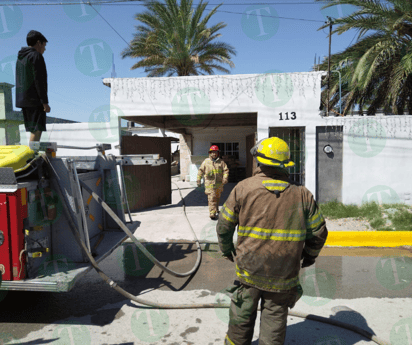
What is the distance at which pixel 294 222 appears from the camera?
2436mm

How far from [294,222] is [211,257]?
3.38 m

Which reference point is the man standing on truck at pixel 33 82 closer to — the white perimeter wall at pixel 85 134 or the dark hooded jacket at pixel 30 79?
the dark hooded jacket at pixel 30 79

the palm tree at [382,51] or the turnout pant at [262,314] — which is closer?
the turnout pant at [262,314]

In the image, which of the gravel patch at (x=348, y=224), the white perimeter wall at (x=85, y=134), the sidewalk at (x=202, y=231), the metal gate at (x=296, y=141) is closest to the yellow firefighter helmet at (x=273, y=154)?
the sidewalk at (x=202, y=231)

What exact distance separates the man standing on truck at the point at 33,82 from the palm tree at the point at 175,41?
10.8 meters

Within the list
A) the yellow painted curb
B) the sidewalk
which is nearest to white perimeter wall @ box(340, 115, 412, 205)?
the sidewalk

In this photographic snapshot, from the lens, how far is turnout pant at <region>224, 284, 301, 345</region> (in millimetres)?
2430

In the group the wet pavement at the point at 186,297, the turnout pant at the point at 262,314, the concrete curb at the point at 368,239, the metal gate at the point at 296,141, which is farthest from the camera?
the metal gate at the point at 296,141

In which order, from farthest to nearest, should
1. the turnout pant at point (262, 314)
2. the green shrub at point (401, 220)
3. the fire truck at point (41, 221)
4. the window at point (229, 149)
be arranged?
the window at point (229, 149) < the green shrub at point (401, 220) < the fire truck at point (41, 221) < the turnout pant at point (262, 314)

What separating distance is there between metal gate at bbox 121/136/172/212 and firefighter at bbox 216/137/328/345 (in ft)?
23.2

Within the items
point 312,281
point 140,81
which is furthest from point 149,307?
point 140,81

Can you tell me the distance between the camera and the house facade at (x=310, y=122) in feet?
28.7

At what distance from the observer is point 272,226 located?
243 cm

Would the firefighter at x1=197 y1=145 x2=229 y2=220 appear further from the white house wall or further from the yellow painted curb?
the yellow painted curb
